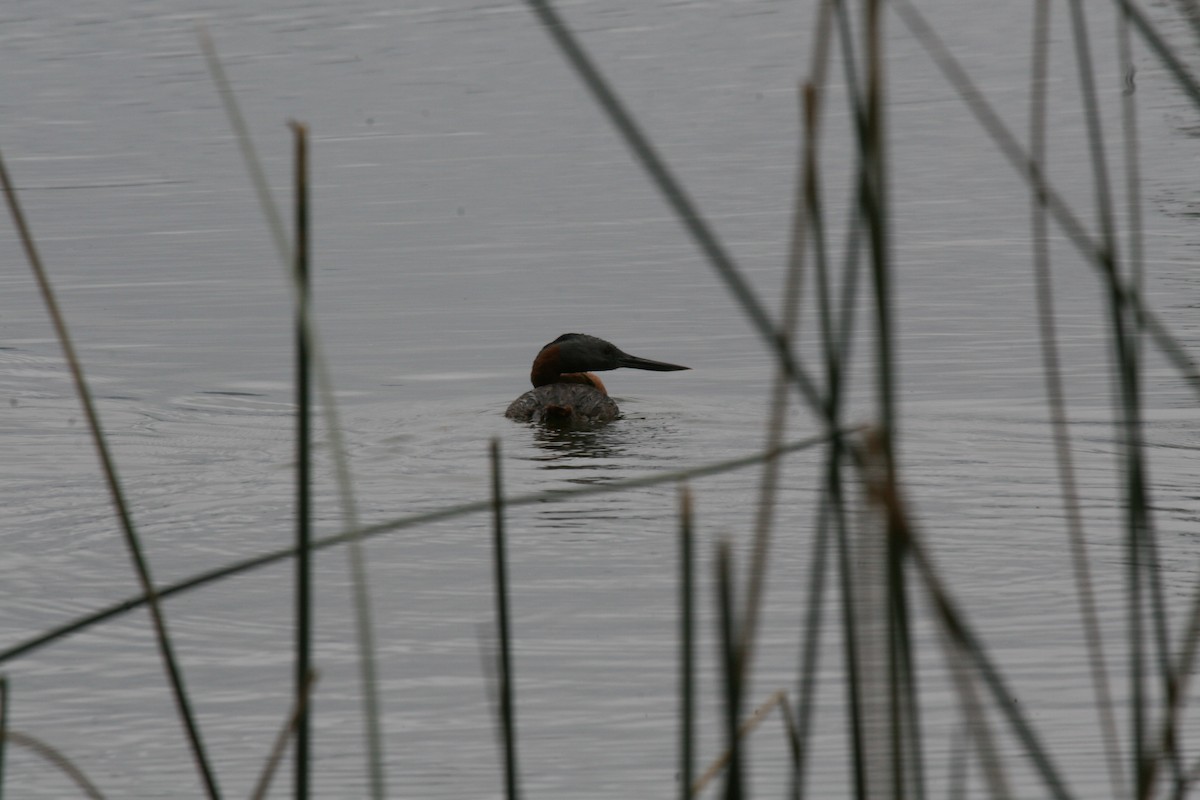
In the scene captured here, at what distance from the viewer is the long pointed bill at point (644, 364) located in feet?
30.7

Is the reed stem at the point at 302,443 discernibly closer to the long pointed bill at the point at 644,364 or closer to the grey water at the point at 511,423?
the grey water at the point at 511,423

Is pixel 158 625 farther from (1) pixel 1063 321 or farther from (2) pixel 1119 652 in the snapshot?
(1) pixel 1063 321

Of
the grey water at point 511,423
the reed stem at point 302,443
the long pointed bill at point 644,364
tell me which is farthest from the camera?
the long pointed bill at point 644,364

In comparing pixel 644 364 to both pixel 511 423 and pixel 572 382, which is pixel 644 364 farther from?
pixel 511 423

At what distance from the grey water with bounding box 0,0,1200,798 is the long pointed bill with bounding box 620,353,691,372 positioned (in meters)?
0.15

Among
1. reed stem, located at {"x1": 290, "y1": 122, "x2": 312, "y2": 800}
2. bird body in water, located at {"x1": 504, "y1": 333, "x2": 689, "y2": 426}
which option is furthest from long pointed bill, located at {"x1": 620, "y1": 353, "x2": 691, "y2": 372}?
reed stem, located at {"x1": 290, "y1": 122, "x2": 312, "y2": 800}

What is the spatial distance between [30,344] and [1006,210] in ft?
23.2

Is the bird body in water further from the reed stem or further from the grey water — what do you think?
the reed stem

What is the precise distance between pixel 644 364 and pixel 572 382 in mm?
533

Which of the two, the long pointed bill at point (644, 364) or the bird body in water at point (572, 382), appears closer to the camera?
the bird body in water at point (572, 382)

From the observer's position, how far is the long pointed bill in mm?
9367

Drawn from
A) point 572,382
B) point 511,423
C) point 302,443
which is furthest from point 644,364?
point 302,443

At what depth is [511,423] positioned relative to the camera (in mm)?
8703

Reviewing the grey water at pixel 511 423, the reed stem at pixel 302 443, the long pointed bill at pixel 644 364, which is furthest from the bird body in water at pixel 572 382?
the reed stem at pixel 302 443
